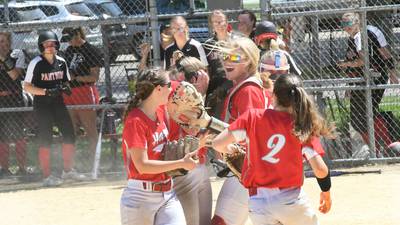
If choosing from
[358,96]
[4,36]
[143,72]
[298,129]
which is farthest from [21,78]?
[298,129]

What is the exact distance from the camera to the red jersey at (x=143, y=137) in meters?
5.35

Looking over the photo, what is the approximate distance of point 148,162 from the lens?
5336 mm

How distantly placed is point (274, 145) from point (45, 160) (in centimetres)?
705

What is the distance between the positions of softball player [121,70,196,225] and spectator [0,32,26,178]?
699cm

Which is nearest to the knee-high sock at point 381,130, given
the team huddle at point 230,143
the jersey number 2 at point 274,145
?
the team huddle at point 230,143

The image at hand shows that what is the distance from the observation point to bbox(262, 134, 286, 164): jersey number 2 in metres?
4.96

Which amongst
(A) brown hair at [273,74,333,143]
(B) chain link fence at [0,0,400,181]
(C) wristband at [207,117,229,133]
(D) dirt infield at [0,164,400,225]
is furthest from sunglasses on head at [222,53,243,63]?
(B) chain link fence at [0,0,400,181]

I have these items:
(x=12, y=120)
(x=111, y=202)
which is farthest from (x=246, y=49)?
(x=12, y=120)

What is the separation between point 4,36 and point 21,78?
2.10ft

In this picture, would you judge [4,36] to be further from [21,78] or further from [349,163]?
[349,163]

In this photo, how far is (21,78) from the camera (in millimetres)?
12250

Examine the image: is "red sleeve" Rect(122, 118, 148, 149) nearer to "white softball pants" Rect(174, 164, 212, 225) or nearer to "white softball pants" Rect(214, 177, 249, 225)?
"white softball pants" Rect(174, 164, 212, 225)

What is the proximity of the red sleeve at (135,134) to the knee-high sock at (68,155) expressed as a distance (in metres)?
6.30

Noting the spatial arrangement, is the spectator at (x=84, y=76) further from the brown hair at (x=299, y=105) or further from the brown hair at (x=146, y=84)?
the brown hair at (x=299, y=105)
